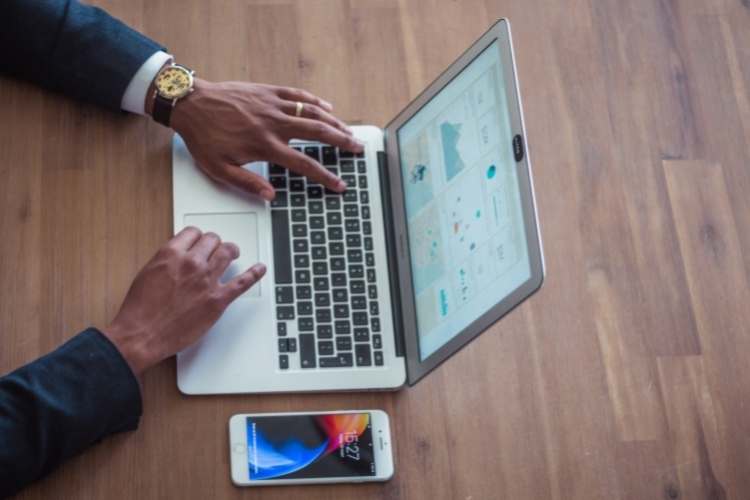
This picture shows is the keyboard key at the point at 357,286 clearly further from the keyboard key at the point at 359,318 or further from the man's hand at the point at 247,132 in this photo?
the man's hand at the point at 247,132

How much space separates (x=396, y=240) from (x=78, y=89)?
461 millimetres

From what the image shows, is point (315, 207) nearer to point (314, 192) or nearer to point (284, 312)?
point (314, 192)

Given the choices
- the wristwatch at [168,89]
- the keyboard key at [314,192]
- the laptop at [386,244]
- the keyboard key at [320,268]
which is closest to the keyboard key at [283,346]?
the laptop at [386,244]

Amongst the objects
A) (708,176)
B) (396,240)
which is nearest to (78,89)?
(396,240)

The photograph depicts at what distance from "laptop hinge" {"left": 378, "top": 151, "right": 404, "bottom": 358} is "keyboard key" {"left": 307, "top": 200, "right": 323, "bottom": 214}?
8 centimetres

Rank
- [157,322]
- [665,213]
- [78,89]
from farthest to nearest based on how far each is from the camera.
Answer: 1. [665,213]
2. [78,89]
3. [157,322]

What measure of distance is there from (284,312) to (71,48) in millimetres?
439

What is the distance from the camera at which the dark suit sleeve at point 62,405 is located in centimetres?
97

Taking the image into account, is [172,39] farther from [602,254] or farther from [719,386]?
[719,386]

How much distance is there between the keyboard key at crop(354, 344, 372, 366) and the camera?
43.9 inches

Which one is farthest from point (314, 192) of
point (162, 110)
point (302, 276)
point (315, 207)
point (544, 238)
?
point (544, 238)

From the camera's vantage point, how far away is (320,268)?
1155 mm

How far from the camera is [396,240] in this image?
1175mm

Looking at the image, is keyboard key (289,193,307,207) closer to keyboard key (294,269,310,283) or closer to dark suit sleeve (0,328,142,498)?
keyboard key (294,269,310,283)
